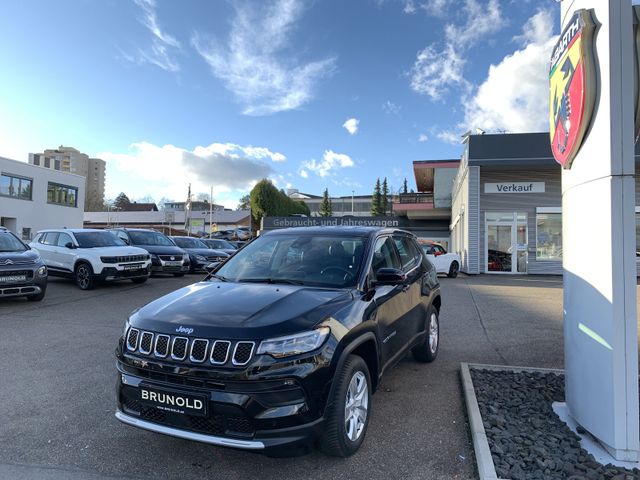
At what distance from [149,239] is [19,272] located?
268 inches

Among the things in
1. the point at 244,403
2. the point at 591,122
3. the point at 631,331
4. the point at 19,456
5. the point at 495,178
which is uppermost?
the point at 495,178

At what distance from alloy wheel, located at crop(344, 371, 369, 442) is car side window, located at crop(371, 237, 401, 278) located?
3.27 feet

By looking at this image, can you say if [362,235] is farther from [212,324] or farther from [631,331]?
[631,331]

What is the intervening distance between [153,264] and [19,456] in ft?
39.9

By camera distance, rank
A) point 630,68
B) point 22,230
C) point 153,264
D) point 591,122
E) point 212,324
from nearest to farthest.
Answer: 1. point 212,324
2. point 630,68
3. point 591,122
4. point 153,264
5. point 22,230

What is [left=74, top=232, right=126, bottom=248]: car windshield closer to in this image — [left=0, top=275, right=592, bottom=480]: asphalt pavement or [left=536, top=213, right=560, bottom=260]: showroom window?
[left=0, top=275, right=592, bottom=480]: asphalt pavement

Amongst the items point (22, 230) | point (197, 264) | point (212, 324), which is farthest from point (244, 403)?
point (22, 230)

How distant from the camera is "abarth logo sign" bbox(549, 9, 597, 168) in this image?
10.5 ft

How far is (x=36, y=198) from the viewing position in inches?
1362

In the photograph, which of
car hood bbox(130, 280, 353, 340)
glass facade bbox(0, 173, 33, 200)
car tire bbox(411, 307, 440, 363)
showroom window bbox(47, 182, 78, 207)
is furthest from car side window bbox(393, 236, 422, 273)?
showroom window bbox(47, 182, 78, 207)

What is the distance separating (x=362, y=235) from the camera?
4.29 metres

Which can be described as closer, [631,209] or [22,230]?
[631,209]

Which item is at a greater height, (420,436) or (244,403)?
(244,403)

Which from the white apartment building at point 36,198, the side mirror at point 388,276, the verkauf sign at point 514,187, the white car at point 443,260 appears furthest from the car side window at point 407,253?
the white apartment building at point 36,198
